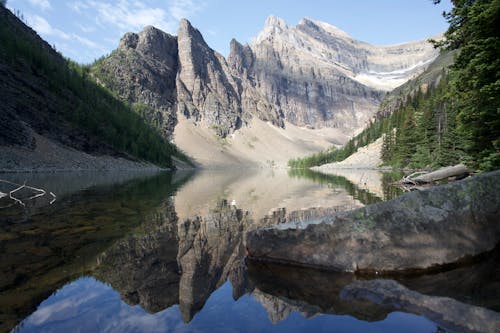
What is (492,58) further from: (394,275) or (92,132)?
(92,132)

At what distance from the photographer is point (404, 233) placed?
302 inches

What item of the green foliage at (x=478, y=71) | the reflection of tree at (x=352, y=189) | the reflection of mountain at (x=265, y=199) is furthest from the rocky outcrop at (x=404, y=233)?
the reflection of tree at (x=352, y=189)

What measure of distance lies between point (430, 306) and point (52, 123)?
303 ft

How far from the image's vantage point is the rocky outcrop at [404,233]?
24.6ft

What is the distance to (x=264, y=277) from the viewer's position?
7434 millimetres

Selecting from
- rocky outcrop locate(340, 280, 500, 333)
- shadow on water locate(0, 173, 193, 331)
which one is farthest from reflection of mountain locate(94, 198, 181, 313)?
rocky outcrop locate(340, 280, 500, 333)

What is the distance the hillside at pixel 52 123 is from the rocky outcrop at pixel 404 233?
2322 inches

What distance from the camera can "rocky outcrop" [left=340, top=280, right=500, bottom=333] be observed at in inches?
166

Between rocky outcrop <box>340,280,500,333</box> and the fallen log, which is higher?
the fallen log

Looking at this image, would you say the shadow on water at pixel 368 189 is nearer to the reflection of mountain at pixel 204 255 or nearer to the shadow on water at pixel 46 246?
the reflection of mountain at pixel 204 255

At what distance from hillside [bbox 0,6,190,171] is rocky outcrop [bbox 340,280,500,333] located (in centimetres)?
6108

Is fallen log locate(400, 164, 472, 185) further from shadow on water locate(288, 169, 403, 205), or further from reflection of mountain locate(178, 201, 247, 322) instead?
reflection of mountain locate(178, 201, 247, 322)

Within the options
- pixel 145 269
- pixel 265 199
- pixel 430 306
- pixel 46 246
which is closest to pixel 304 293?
pixel 430 306

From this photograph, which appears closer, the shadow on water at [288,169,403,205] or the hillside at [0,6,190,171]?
the shadow on water at [288,169,403,205]
